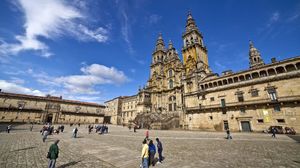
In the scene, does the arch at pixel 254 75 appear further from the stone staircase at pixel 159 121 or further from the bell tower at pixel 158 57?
the bell tower at pixel 158 57

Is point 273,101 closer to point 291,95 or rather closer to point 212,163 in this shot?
point 291,95

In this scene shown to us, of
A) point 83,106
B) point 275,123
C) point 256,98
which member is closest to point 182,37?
point 256,98

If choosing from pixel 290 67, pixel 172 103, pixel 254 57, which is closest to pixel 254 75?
pixel 290 67

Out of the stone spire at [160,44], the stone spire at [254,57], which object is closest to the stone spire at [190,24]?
the stone spire at [160,44]

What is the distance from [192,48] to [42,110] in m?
57.7

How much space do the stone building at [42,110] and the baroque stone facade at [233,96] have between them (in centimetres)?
2673

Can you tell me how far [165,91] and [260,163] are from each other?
43.4 meters

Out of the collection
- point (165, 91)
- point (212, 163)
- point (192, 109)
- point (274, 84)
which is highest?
point (165, 91)

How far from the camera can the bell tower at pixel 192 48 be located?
47375mm

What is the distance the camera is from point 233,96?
94.2ft

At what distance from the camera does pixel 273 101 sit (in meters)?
23.4

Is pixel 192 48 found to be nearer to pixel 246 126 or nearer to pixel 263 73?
pixel 263 73

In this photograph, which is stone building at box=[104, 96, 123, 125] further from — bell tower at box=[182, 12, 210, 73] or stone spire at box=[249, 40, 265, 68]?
stone spire at box=[249, 40, 265, 68]

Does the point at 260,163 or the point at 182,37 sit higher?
the point at 182,37
